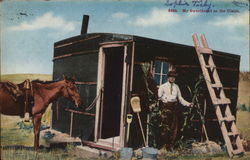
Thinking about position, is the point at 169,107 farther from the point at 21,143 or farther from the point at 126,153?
the point at 21,143

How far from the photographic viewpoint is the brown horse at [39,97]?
24.4 ft

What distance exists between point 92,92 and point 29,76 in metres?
1.58

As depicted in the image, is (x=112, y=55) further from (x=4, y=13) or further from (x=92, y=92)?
(x=4, y=13)

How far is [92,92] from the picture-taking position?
768cm

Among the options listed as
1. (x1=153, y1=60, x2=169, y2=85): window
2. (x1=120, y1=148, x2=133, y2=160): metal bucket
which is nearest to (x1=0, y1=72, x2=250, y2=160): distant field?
(x1=120, y1=148, x2=133, y2=160): metal bucket

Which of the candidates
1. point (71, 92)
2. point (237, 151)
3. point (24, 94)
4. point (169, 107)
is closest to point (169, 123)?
point (169, 107)

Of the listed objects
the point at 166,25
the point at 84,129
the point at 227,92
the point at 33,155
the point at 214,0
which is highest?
the point at 214,0

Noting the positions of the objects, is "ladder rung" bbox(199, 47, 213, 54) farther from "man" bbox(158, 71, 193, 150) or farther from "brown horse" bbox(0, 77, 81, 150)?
"brown horse" bbox(0, 77, 81, 150)

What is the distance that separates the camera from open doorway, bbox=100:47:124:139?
8.40 m

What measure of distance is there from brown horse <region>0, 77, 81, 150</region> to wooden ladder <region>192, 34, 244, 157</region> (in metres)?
3.27

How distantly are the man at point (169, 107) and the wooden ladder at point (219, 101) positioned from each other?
2.47 ft

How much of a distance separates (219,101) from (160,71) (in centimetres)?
167

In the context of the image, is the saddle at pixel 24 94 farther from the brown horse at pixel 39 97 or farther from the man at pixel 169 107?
the man at pixel 169 107

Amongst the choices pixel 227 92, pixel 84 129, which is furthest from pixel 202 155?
pixel 84 129
